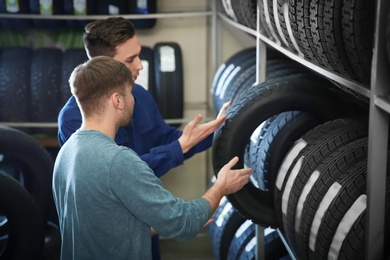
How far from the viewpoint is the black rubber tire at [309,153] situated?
2.09m

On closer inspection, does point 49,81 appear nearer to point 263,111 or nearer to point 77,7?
point 77,7

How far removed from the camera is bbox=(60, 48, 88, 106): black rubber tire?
475cm

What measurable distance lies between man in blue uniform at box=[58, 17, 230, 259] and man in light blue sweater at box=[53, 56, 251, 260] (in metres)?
0.50

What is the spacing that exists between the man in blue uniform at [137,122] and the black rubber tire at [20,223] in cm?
72

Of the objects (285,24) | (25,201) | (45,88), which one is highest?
(285,24)

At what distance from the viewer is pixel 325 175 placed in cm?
196

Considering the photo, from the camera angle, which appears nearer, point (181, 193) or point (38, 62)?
point (38, 62)

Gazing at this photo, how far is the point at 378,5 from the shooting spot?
1451 millimetres

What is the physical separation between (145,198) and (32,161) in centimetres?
207

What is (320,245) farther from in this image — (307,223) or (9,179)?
(9,179)

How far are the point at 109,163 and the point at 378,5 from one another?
39.0 inches

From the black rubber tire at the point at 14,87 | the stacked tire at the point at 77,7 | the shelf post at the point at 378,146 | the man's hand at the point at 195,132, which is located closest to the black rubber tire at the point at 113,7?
the stacked tire at the point at 77,7

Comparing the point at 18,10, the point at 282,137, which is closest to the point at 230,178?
the point at 282,137

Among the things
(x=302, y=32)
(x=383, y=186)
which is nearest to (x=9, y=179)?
(x=302, y=32)
